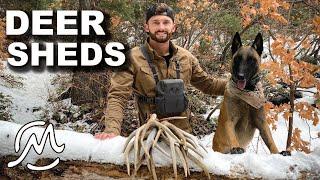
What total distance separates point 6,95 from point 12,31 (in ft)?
8.09

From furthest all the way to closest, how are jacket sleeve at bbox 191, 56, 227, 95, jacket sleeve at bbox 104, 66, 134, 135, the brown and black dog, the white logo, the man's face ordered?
jacket sleeve at bbox 191, 56, 227, 95 → the man's face → the brown and black dog → jacket sleeve at bbox 104, 66, 134, 135 → the white logo

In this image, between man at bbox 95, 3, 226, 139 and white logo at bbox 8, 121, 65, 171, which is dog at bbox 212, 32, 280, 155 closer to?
man at bbox 95, 3, 226, 139

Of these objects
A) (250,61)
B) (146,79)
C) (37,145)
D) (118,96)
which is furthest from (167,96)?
(37,145)

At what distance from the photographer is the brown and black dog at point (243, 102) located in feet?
11.5

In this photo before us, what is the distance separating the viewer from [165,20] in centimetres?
373

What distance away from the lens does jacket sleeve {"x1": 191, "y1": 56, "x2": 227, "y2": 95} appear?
417 centimetres

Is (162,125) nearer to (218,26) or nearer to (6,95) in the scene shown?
(218,26)

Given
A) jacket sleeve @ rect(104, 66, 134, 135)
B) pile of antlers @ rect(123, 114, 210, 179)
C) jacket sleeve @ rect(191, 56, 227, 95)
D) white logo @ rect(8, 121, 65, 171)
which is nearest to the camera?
pile of antlers @ rect(123, 114, 210, 179)

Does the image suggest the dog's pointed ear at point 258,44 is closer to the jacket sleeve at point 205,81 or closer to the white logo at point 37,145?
the jacket sleeve at point 205,81

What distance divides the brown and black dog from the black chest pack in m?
0.35

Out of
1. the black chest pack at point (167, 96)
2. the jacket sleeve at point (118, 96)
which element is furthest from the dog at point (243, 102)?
the jacket sleeve at point (118, 96)

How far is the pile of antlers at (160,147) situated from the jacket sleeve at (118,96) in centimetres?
85

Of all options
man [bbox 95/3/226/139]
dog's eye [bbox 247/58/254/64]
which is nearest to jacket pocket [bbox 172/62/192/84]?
man [bbox 95/3/226/139]

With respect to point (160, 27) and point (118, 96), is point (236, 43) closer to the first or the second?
point (160, 27)
